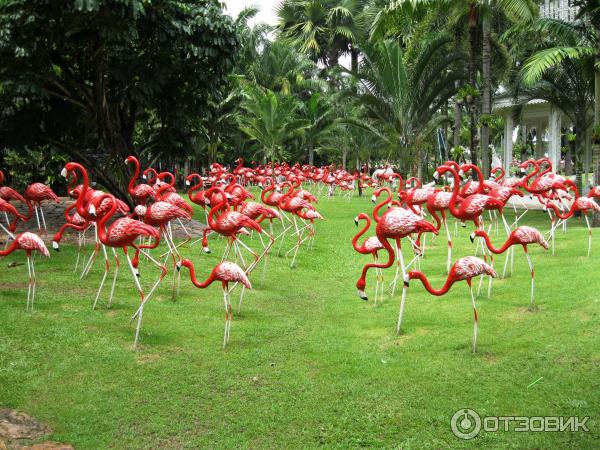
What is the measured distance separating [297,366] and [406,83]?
13778mm

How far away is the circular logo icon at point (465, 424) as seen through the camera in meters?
4.84

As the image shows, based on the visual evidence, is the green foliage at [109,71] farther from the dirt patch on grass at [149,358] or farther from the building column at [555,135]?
the building column at [555,135]

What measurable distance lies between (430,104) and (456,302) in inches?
479

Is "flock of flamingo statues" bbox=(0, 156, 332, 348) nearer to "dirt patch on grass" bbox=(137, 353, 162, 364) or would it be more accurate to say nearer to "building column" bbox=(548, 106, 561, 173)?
"dirt patch on grass" bbox=(137, 353, 162, 364)

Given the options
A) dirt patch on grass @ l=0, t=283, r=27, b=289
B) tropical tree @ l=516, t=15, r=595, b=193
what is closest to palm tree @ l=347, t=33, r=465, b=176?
tropical tree @ l=516, t=15, r=595, b=193

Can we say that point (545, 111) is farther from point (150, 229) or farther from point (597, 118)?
point (150, 229)

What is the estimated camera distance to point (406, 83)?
60.4 ft

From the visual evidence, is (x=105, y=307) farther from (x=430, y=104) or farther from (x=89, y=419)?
(x=430, y=104)

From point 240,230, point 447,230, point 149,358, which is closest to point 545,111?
point 447,230

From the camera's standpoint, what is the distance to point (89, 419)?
5.11m

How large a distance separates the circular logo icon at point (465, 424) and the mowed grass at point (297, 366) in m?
0.08

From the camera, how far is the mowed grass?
498 centimetres

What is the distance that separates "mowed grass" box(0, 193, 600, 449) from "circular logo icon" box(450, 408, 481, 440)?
80 mm

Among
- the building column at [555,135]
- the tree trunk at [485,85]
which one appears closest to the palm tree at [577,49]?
the tree trunk at [485,85]
